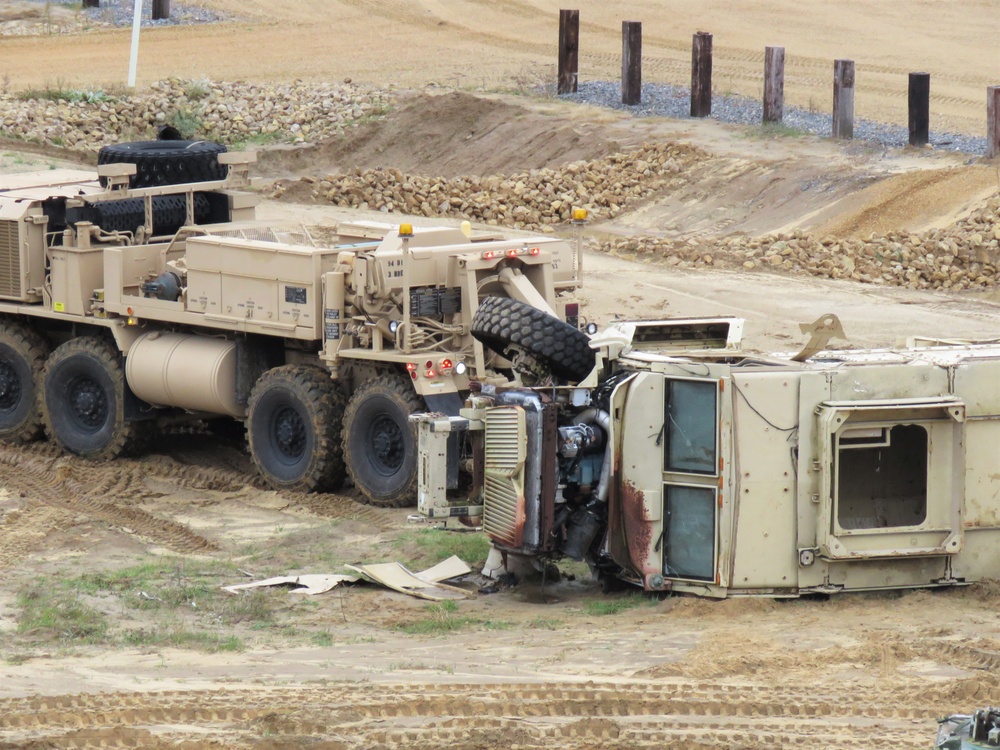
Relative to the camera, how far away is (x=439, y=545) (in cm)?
1280

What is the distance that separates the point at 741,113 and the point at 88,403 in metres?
14.8

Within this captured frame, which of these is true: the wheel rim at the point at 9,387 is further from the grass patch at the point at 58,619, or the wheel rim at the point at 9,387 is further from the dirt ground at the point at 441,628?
the grass patch at the point at 58,619

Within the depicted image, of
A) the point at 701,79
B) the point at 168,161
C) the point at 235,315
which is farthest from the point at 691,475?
the point at 701,79

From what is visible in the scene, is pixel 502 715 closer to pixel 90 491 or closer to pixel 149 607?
pixel 149 607

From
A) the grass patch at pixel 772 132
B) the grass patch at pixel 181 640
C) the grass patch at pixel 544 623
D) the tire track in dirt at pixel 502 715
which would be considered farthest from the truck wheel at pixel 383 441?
the grass patch at pixel 772 132

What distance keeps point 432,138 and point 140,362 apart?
15.2m

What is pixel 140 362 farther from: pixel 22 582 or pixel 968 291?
pixel 968 291

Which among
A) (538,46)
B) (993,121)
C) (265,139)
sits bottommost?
(265,139)

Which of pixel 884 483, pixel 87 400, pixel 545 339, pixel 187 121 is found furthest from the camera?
pixel 187 121

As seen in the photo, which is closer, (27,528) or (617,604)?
(617,604)

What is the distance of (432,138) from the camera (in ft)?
98.6

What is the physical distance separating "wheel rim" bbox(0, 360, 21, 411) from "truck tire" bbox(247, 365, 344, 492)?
2958 millimetres

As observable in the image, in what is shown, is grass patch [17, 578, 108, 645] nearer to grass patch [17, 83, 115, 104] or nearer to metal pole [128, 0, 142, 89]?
grass patch [17, 83, 115, 104]

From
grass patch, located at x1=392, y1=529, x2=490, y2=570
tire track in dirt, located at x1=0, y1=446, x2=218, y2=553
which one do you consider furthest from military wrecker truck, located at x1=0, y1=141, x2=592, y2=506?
grass patch, located at x1=392, y1=529, x2=490, y2=570
